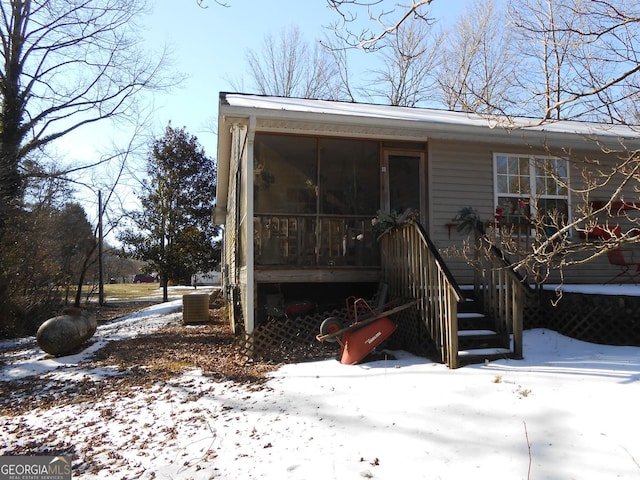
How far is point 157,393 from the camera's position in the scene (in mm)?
5344

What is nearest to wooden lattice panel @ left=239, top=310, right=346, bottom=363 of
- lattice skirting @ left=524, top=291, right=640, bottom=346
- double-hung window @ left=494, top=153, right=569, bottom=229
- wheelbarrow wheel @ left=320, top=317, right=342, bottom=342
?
wheelbarrow wheel @ left=320, top=317, right=342, bottom=342

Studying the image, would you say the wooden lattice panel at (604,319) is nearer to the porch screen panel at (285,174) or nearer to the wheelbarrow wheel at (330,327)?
the wheelbarrow wheel at (330,327)

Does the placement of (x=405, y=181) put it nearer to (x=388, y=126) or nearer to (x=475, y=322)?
(x=388, y=126)

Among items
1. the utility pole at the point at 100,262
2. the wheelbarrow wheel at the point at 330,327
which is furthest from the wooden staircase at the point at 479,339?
the utility pole at the point at 100,262

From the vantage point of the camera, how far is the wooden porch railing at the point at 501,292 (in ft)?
17.8

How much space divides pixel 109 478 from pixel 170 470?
0.47 meters

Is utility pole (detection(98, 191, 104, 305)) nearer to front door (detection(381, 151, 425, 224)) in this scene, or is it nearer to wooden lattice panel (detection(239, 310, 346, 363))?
wooden lattice panel (detection(239, 310, 346, 363))

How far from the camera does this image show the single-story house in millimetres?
7402

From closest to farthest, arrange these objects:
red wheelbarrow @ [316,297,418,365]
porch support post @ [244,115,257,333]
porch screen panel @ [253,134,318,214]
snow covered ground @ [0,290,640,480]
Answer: snow covered ground @ [0,290,640,480] → red wheelbarrow @ [316,297,418,365] → porch support post @ [244,115,257,333] → porch screen panel @ [253,134,318,214]

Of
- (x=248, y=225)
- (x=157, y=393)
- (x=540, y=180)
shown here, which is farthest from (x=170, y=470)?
(x=540, y=180)

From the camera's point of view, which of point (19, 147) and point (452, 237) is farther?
point (19, 147)

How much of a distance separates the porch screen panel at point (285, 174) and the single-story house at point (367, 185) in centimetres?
2

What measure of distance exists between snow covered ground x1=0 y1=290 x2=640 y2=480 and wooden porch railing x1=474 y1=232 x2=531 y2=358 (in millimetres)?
423

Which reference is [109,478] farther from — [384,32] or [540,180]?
[540,180]
